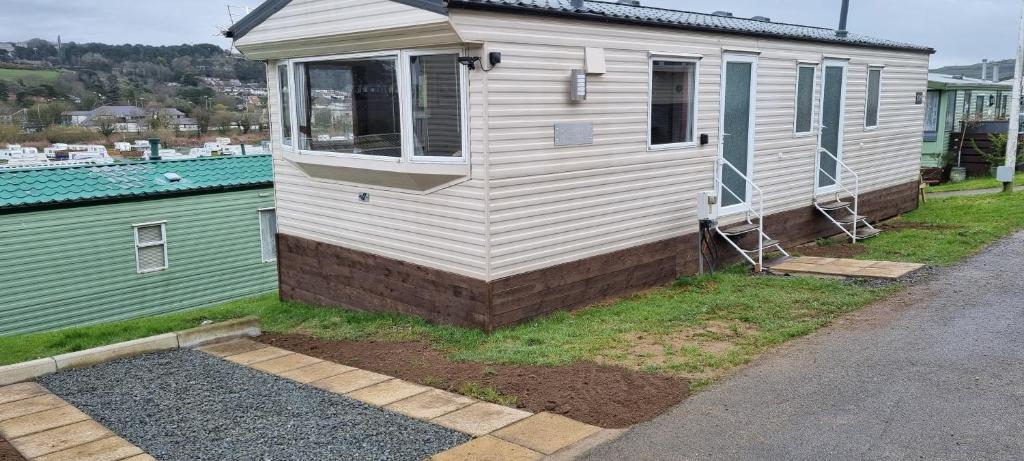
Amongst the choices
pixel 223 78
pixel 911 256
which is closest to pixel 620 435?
pixel 911 256

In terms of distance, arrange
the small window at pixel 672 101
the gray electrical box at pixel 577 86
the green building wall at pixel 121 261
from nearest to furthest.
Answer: the gray electrical box at pixel 577 86, the small window at pixel 672 101, the green building wall at pixel 121 261

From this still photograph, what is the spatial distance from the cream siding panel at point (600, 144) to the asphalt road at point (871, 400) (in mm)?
2331

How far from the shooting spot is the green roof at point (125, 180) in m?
13.4

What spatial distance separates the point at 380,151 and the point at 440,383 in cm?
278

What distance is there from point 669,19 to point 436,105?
3195 mm

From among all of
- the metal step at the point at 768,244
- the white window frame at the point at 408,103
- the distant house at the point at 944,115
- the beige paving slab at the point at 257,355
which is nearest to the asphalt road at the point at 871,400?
the metal step at the point at 768,244

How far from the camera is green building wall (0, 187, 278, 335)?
13367 millimetres

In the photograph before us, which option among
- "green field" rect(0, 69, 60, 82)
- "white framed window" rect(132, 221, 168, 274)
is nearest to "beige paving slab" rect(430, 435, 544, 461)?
"white framed window" rect(132, 221, 168, 274)

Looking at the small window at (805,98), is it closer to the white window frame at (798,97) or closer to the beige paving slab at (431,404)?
the white window frame at (798,97)

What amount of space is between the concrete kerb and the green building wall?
23.7 feet

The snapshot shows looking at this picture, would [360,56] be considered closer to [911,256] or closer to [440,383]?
[440,383]

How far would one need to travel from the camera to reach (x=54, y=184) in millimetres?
13805

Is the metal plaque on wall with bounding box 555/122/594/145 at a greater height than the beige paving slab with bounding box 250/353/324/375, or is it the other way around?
the metal plaque on wall with bounding box 555/122/594/145

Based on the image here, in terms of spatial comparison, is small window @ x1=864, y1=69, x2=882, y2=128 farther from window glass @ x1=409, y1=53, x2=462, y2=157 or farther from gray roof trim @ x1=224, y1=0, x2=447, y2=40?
gray roof trim @ x1=224, y1=0, x2=447, y2=40
